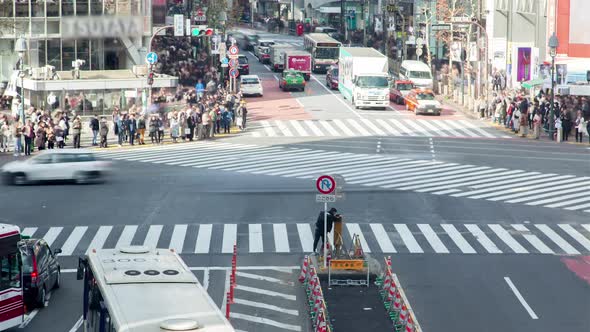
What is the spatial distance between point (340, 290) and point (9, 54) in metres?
51.7

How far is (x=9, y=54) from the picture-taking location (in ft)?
238

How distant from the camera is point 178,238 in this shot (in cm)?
3256

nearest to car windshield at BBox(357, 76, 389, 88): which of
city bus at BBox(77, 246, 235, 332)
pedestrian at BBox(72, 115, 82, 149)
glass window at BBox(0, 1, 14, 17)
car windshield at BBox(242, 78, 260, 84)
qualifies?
car windshield at BBox(242, 78, 260, 84)

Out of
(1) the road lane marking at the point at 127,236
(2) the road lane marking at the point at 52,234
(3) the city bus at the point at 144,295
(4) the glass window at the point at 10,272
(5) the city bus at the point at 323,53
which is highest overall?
(5) the city bus at the point at 323,53

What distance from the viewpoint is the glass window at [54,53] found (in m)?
70.6

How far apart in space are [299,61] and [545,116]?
33331mm

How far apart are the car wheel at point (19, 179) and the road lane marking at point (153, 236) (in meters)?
10.3

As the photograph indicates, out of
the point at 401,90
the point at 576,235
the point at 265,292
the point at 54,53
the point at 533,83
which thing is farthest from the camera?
the point at 401,90

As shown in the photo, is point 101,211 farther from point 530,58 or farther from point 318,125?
point 530,58

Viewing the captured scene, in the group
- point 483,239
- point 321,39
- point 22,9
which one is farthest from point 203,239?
point 321,39

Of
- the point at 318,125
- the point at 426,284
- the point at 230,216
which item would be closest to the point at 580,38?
the point at 318,125

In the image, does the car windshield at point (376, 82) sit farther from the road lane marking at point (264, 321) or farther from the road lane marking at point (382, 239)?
the road lane marking at point (264, 321)

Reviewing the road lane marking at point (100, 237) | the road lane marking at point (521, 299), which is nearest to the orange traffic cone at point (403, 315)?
the road lane marking at point (521, 299)

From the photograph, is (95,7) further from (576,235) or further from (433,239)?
(576,235)
